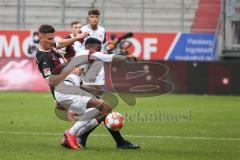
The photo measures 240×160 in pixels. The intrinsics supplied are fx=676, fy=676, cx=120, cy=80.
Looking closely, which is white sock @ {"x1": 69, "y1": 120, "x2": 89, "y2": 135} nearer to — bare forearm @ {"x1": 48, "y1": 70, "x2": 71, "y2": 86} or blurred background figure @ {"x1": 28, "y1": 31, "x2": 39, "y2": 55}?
bare forearm @ {"x1": 48, "y1": 70, "x2": 71, "y2": 86}

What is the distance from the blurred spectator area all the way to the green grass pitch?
834 centimetres

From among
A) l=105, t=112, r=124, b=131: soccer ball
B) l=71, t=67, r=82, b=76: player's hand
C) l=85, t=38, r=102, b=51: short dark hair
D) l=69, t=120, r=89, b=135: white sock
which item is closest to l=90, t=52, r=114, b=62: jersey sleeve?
l=71, t=67, r=82, b=76: player's hand

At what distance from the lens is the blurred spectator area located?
2922 centimetres

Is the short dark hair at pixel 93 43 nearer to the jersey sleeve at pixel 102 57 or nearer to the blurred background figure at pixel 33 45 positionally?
the jersey sleeve at pixel 102 57

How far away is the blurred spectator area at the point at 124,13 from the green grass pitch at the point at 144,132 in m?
8.34

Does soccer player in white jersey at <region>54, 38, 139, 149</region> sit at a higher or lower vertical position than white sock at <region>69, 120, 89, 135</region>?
higher

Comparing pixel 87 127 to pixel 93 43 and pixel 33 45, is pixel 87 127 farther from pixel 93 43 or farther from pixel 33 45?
pixel 33 45

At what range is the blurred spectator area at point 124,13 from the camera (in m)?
29.2

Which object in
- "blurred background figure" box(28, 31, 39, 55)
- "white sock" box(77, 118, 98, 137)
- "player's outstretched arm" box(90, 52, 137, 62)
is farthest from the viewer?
"blurred background figure" box(28, 31, 39, 55)

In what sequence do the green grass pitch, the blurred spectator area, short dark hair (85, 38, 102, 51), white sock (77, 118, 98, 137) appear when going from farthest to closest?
the blurred spectator area, short dark hair (85, 38, 102, 51), white sock (77, 118, 98, 137), the green grass pitch

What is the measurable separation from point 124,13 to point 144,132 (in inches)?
672

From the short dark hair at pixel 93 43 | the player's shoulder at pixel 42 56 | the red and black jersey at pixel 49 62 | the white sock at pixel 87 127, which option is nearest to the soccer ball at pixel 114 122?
the white sock at pixel 87 127

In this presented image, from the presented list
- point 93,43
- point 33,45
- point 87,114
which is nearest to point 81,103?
point 87,114

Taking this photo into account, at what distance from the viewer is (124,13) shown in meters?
29.7
